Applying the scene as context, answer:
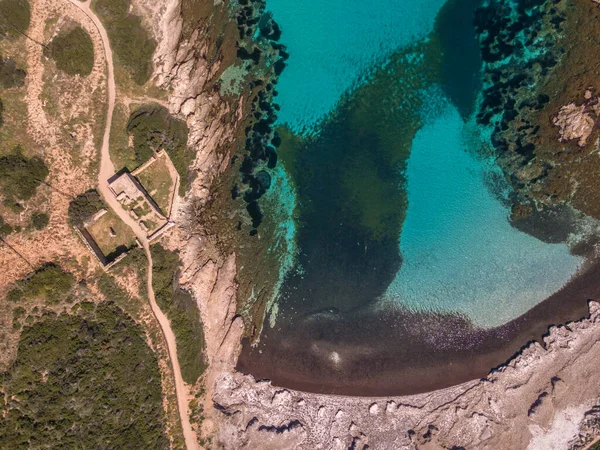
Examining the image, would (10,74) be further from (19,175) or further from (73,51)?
(19,175)

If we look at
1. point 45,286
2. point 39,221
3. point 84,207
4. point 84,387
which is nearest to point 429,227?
point 84,207

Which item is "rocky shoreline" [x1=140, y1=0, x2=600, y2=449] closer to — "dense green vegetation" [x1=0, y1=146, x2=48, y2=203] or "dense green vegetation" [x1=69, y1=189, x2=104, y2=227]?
"dense green vegetation" [x1=69, y1=189, x2=104, y2=227]

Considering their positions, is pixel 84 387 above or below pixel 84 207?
below

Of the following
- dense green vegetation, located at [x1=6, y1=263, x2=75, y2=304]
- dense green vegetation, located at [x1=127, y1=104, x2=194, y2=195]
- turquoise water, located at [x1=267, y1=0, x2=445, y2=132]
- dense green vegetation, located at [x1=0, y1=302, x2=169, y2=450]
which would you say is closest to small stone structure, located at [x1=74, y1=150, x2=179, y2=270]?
dense green vegetation, located at [x1=127, y1=104, x2=194, y2=195]

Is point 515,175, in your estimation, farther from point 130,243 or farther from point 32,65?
point 32,65

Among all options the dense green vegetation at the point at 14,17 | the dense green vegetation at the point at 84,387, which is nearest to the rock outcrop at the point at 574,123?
the dense green vegetation at the point at 84,387

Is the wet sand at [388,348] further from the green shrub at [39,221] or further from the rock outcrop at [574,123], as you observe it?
the green shrub at [39,221]
